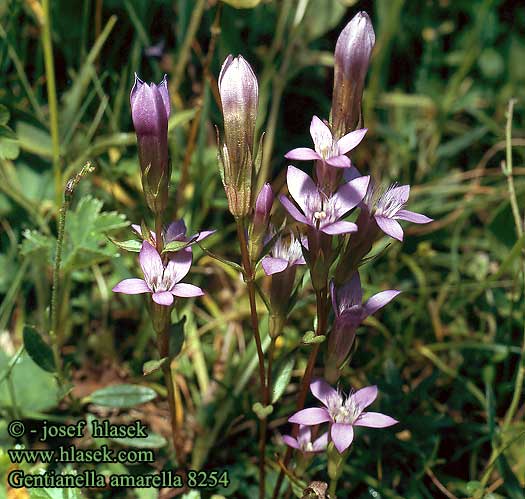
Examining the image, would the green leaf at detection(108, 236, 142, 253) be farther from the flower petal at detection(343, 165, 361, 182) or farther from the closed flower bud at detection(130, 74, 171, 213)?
the flower petal at detection(343, 165, 361, 182)

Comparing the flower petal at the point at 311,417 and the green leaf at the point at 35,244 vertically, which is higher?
the green leaf at the point at 35,244

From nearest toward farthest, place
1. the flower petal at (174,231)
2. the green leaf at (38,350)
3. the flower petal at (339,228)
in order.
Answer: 1. the flower petal at (339,228)
2. the flower petal at (174,231)
3. the green leaf at (38,350)

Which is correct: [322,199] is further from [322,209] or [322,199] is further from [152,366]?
[152,366]

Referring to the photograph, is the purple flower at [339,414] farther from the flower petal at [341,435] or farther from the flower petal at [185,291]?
the flower petal at [185,291]

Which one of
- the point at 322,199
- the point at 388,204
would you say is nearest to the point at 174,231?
the point at 322,199

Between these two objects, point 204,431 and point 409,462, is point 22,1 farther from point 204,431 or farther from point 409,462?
point 409,462

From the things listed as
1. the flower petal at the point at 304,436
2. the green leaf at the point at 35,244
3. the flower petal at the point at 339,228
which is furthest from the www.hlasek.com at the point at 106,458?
the flower petal at the point at 339,228
